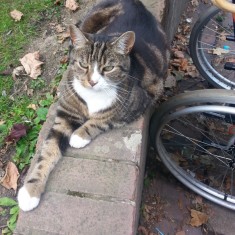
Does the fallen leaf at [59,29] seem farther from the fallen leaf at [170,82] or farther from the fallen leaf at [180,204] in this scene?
the fallen leaf at [180,204]

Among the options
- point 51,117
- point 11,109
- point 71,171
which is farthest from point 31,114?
point 71,171

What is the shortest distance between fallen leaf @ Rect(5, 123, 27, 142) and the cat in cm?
45

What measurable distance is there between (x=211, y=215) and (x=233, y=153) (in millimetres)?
450

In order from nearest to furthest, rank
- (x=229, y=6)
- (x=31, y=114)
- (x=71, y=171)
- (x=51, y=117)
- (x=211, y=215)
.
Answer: (x=229, y=6), (x=71, y=171), (x=51, y=117), (x=211, y=215), (x=31, y=114)

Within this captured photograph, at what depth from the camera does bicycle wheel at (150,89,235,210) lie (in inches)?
83.8

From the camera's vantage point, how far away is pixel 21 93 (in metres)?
2.70

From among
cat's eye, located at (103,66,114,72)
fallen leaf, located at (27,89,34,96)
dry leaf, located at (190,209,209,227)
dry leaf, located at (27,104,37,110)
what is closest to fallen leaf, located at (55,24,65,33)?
fallen leaf, located at (27,89,34,96)

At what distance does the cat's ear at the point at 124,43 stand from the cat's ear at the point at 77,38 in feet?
0.49

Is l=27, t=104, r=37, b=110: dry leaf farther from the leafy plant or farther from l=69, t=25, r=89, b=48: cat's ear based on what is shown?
l=69, t=25, r=89, b=48: cat's ear

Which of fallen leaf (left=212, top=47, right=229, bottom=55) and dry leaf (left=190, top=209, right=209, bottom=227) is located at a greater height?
fallen leaf (left=212, top=47, right=229, bottom=55)

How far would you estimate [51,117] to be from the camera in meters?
2.12

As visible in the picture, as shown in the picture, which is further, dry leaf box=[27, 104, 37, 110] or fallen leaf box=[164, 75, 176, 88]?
fallen leaf box=[164, 75, 176, 88]

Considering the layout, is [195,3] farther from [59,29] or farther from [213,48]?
[59,29]

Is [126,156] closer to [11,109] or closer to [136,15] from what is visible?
[136,15]
